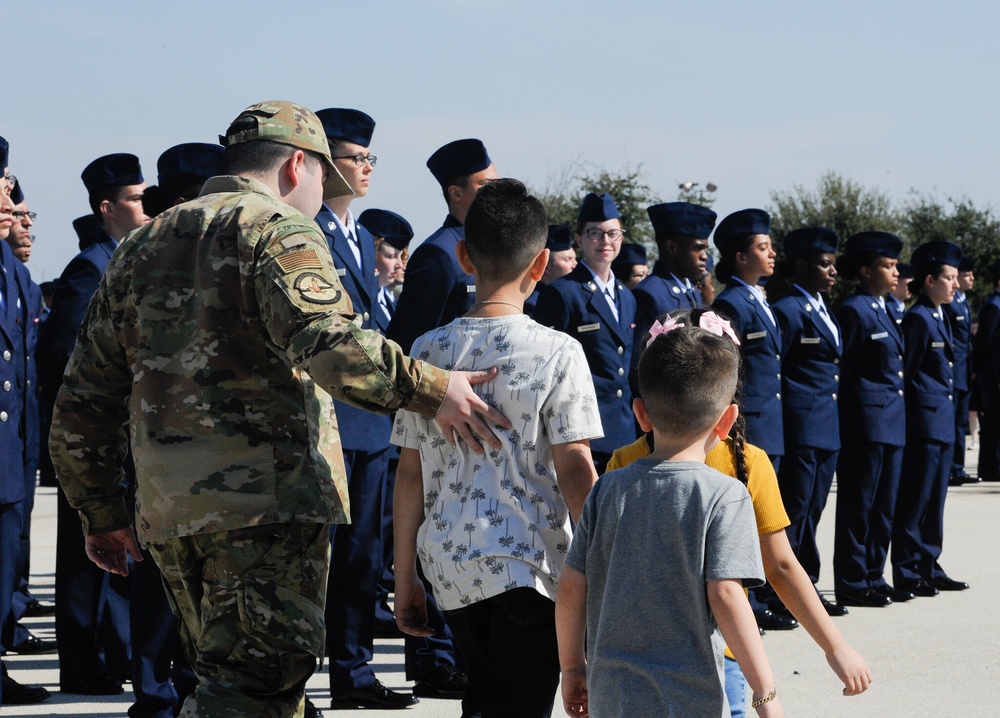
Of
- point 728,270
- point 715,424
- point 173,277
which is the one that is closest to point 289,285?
point 173,277

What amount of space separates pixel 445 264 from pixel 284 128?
7.57 feet

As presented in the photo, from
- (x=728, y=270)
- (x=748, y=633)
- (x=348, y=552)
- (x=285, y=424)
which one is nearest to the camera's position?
(x=748, y=633)

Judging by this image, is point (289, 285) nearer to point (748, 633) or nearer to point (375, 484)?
point (748, 633)

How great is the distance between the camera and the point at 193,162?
5.39 meters

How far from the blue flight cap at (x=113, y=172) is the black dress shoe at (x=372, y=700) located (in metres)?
2.66

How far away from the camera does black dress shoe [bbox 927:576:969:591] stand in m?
8.55

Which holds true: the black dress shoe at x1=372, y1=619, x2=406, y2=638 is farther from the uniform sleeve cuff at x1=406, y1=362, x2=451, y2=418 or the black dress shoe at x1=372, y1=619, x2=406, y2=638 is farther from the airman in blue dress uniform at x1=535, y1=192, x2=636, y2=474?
the uniform sleeve cuff at x1=406, y1=362, x2=451, y2=418

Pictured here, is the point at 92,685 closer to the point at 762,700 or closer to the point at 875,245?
the point at 762,700

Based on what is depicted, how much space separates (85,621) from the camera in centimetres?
584

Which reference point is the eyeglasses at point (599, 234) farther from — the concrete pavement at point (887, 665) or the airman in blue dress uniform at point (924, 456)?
the airman in blue dress uniform at point (924, 456)

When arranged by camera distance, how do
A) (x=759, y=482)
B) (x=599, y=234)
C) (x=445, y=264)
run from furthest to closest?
(x=599, y=234) < (x=445, y=264) < (x=759, y=482)

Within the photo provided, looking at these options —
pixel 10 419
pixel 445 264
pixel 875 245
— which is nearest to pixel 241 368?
pixel 10 419

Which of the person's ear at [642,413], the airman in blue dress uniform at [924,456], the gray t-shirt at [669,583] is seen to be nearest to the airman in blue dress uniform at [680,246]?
the airman in blue dress uniform at [924,456]

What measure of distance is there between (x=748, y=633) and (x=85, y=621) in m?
3.84
